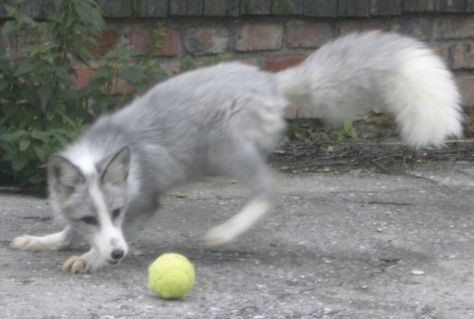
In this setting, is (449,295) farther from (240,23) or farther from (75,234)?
(240,23)

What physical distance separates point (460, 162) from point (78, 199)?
2.85 m

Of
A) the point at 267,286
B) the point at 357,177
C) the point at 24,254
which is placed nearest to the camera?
the point at 267,286

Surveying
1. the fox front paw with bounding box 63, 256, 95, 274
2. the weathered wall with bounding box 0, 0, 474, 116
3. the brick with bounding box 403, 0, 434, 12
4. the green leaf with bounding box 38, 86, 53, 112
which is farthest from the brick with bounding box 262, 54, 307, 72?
the fox front paw with bounding box 63, 256, 95, 274

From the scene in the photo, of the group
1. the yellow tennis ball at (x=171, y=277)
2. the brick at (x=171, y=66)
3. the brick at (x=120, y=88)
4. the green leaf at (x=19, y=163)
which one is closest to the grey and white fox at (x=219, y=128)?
the yellow tennis ball at (x=171, y=277)

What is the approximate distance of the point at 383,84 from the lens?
203 inches

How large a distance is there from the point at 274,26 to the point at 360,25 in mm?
540

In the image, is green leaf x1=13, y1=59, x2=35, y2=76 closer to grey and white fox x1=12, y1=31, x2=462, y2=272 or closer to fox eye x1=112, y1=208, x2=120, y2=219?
grey and white fox x1=12, y1=31, x2=462, y2=272

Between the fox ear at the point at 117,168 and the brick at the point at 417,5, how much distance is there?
9.30 ft

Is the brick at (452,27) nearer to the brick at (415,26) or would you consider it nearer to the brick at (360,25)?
the brick at (415,26)

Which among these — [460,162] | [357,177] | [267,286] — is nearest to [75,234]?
[267,286]

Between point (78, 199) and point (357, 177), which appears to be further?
point (357, 177)

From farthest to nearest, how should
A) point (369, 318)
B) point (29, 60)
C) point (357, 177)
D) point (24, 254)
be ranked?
1. point (357, 177)
2. point (29, 60)
3. point (24, 254)
4. point (369, 318)

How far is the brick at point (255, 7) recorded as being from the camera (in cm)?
664

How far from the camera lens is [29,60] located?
5824 mm
